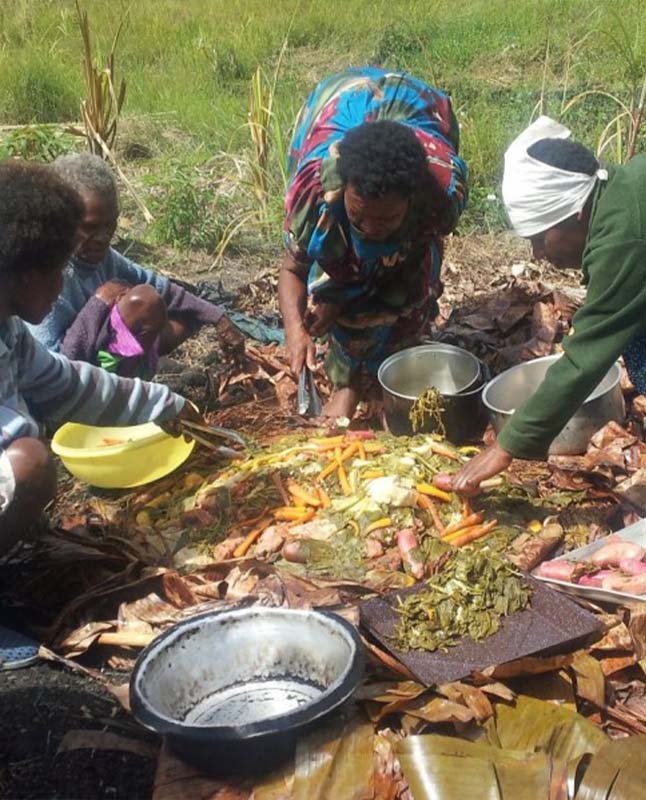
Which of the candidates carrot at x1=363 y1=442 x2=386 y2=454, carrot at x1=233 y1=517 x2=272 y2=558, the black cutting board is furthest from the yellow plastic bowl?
the black cutting board

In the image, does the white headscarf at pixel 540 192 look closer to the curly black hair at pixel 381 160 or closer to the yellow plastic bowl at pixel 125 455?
the curly black hair at pixel 381 160

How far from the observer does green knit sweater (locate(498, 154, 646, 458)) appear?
2.87 meters

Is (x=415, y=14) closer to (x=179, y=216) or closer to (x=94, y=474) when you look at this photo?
(x=179, y=216)

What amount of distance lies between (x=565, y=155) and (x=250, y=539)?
169cm

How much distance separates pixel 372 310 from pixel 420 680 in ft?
7.31

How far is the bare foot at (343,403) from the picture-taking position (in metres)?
4.56

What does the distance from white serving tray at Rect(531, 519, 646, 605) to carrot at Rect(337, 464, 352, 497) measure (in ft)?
2.83

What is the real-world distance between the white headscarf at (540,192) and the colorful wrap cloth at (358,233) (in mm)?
958

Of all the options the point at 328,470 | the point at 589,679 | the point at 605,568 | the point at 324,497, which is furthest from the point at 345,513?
the point at 589,679

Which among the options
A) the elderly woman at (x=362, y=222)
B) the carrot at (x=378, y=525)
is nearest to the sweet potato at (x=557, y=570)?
the carrot at (x=378, y=525)

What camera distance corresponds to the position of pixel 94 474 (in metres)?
3.83

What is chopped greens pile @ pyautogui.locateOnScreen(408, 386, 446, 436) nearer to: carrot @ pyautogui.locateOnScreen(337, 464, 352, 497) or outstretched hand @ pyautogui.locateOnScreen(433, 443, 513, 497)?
carrot @ pyautogui.locateOnScreen(337, 464, 352, 497)

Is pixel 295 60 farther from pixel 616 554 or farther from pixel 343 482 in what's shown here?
pixel 616 554

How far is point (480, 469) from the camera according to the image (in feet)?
11.0
